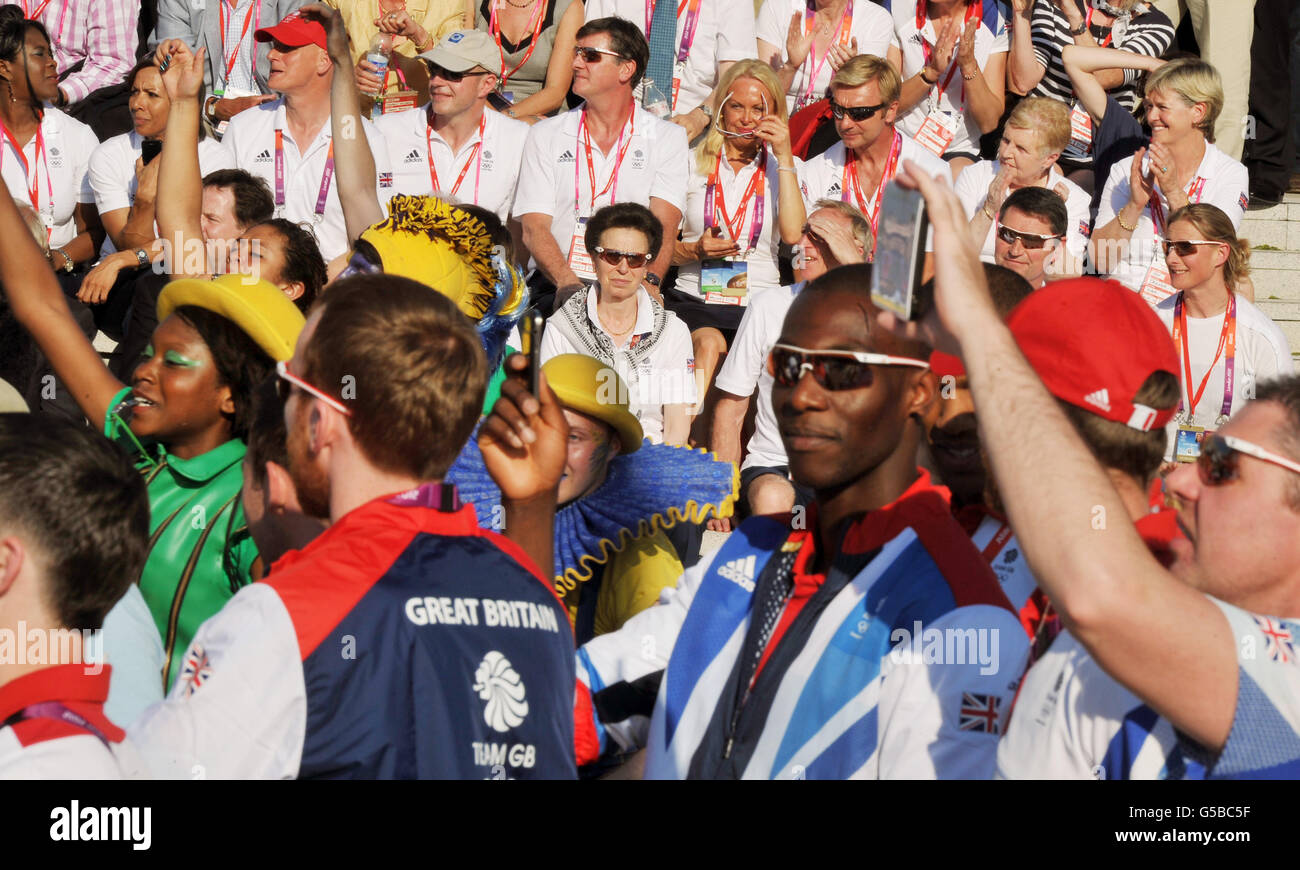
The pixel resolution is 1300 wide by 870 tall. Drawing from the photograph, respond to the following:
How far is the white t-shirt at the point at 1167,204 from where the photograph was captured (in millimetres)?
7245

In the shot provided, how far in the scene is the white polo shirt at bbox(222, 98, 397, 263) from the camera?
7094mm

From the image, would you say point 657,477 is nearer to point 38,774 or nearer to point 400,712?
point 400,712

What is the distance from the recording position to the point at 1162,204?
7.37 meters

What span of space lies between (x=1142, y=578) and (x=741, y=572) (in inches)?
35.8

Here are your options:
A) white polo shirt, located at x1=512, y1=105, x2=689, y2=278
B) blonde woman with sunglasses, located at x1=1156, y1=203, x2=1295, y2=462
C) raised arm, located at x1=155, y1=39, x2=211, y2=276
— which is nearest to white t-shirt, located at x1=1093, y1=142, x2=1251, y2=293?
blonde woman with sunglasses, located at x1=1156, y1=203, x2=1295, y2=462

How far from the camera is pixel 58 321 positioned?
11.0 ft

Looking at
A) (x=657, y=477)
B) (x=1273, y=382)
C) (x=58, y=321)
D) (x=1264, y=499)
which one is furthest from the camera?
(x=657, y=477)

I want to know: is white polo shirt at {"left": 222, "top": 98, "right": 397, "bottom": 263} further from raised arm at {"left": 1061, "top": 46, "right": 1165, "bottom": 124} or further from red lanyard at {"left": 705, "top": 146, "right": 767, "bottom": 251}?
raised arm at {"left": 1061, "top": 46, "right": 1165, "bottom": 124}

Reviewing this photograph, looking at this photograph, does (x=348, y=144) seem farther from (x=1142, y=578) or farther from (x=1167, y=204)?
(x=1167, y=204)

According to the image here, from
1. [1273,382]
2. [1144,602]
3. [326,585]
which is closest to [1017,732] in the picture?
[1144,602]

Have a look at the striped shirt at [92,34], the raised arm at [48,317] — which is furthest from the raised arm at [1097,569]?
the striped shirt at [92,34]

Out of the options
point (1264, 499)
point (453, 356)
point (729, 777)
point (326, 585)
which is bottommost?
point (729, 777)

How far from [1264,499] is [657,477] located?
6.64 ft

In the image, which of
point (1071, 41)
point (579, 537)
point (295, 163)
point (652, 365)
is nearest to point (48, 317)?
point (579, 537)
